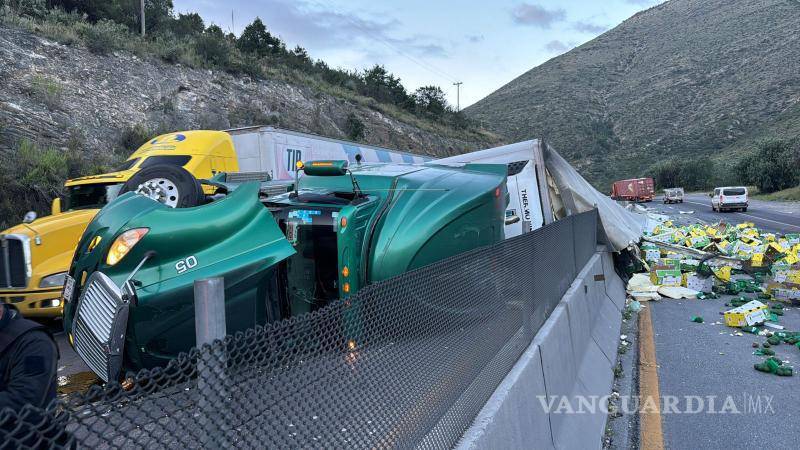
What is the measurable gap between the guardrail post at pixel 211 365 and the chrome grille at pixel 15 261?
23.6ft

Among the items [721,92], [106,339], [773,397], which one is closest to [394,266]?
[106,339]

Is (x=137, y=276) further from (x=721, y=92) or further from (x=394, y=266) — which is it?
(x=721, y=92)

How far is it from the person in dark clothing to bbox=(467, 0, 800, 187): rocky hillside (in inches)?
2634

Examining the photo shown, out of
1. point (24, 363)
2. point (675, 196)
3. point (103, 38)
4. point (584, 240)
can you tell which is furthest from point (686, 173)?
point (24, 363)

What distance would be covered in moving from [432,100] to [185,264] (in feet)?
167

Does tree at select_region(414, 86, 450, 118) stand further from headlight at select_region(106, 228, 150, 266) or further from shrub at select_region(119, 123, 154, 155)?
headlight at select_region(106, 228, 150, 266)

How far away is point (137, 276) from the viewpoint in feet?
13.1

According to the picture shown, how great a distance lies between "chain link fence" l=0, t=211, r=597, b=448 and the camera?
1.65 meters

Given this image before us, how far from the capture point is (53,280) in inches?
306

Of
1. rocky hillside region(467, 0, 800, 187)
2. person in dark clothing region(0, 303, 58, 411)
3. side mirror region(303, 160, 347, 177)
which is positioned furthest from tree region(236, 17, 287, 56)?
rocky hillside region(467, 0, 800, 187)

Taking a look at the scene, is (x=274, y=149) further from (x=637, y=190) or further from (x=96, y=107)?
(x=637, y=190)

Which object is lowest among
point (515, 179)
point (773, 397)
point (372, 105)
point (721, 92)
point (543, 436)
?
point (773, 397)

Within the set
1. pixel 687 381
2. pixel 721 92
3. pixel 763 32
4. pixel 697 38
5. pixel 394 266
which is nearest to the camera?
pixel 394 266

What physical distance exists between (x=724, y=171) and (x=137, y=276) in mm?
69219
